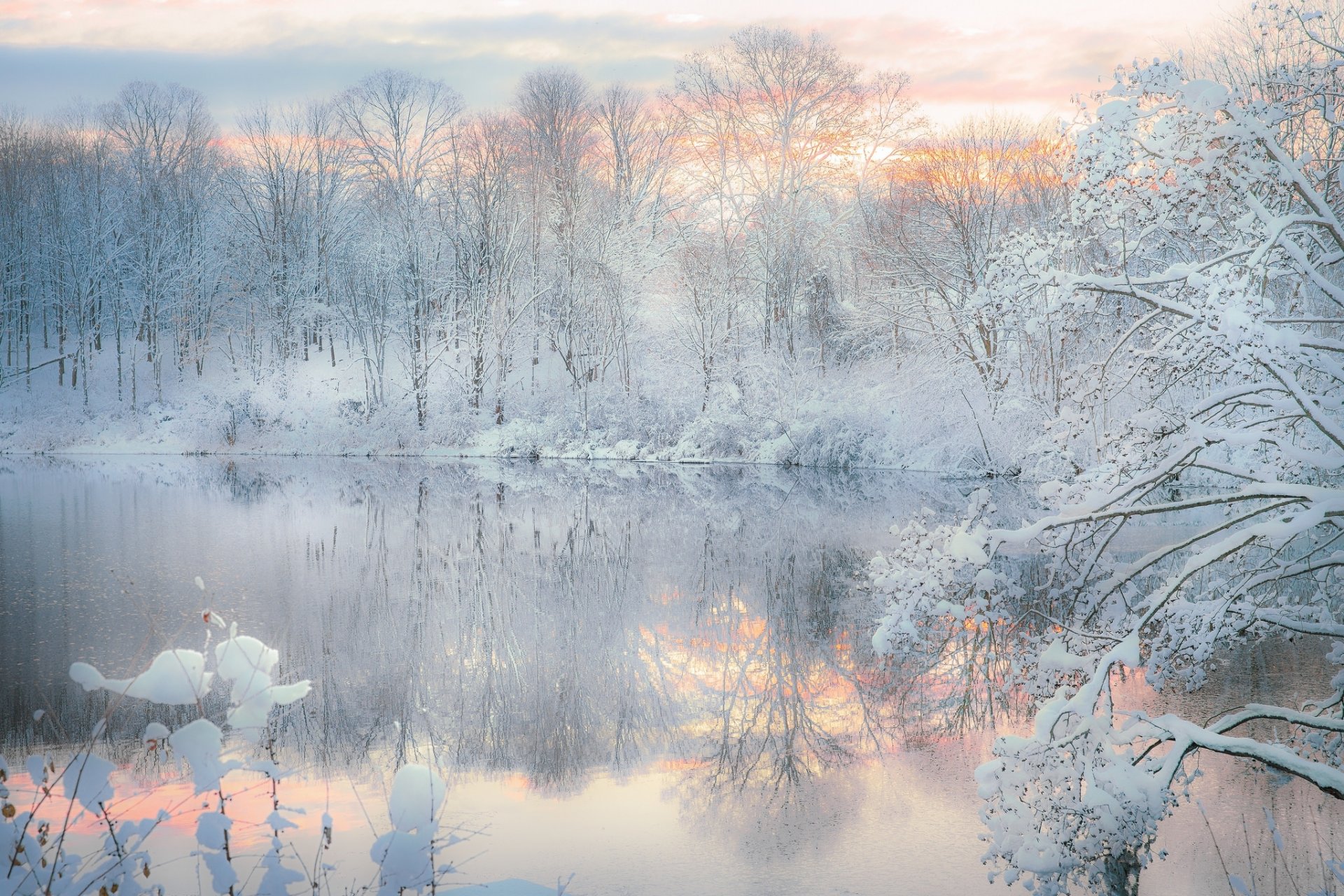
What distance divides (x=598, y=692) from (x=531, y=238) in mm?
37260

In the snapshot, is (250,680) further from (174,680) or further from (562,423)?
(562,423)

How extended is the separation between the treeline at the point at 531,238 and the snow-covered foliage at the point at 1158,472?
857 inches

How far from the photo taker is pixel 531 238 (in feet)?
149

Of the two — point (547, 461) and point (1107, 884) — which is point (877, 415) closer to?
point (547, 461)

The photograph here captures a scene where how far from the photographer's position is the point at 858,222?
4150 centimetres

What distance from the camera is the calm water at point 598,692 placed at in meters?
6.75

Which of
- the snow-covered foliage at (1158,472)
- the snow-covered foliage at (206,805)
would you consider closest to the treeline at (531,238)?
the snow-covered foliage at (1158,472)

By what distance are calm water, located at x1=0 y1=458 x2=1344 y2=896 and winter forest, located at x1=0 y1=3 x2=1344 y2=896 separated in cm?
7

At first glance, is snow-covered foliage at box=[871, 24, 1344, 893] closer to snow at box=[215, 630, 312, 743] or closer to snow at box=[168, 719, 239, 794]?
snow at box=[215, 630, 312, 743]

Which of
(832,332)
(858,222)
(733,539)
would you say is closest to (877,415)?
(832,332)

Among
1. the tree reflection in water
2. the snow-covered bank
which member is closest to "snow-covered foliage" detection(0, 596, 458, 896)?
the tree reflection in water

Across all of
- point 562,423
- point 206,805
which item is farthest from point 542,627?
point 562,423

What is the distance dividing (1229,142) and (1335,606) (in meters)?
7.09

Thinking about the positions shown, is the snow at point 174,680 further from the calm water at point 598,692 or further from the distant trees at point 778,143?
the distant trees at point 778,143
